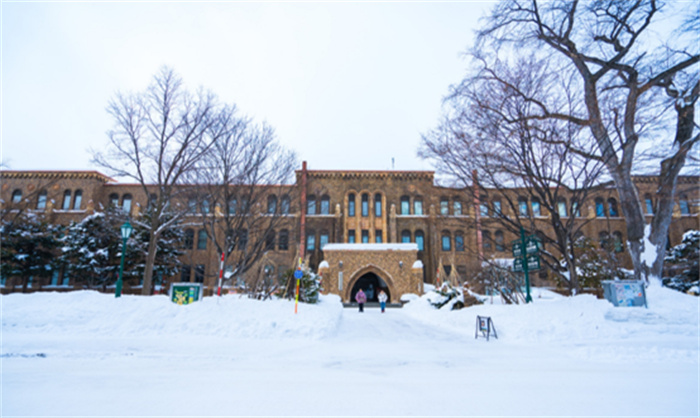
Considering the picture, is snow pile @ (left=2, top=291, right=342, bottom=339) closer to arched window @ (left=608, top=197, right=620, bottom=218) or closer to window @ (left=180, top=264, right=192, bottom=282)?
window @ (left=180, top=264, right=192, bottom=282)

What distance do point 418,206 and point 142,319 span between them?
26740 mm

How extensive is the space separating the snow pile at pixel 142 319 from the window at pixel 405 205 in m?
23.5

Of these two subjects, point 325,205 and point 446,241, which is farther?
point 325,205

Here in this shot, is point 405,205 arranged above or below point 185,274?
above

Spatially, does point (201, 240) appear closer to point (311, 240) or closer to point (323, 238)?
point (311, 240)

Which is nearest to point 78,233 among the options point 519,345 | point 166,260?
point 166,260

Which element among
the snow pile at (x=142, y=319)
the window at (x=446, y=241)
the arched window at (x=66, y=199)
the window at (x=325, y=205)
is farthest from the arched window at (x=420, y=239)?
the arched window at (x=66, y=199)

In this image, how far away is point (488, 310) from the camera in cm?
1096

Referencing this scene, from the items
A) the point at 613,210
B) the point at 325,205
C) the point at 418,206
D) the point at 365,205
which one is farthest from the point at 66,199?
the point at 613,210

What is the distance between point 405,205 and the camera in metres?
32.9

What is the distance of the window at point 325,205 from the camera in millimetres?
32375

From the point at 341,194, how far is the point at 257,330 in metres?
24.3

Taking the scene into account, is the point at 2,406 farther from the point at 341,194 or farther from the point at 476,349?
the point at 341,194

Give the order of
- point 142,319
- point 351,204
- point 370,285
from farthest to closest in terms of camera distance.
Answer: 1. point 351,204
2. point 370,285
3. point 142,319
